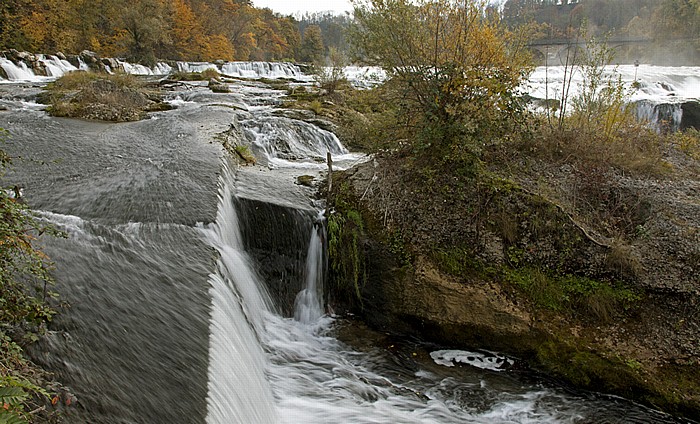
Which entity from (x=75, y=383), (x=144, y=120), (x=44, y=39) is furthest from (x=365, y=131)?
(x=44, y=39)

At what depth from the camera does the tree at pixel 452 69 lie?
20.4ft

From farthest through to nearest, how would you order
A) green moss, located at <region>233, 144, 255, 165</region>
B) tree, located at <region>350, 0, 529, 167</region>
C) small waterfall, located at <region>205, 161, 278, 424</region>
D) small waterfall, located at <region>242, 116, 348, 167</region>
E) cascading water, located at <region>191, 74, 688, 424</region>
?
small waterfall, located at <region>242, 116, 348, 167</region>
green moss, located at <region>233, 144, 255, 165</region>
tree, located at <region>350, 0, 529, 167</region>
cascading water, located at <region>191, 74, 688, 424</region>
small waterfall, located at <region>205, 161, 278, 424</region>

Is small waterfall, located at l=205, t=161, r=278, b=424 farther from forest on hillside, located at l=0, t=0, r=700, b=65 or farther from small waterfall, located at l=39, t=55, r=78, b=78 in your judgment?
small waterfall, located at l=39, t=55, r=78, b=78

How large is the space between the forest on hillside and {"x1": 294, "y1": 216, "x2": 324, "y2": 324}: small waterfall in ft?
49.6

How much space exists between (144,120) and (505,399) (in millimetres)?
10973

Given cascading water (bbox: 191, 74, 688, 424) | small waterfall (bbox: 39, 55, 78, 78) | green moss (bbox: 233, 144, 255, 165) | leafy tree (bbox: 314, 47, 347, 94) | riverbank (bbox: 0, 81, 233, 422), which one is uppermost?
small waterfall (bbox: 39, 55, 78, 78)

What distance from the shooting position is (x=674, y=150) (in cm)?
821

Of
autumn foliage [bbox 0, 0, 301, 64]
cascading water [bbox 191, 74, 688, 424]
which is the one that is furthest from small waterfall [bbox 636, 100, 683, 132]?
autumn foliage [bbox 0, 0, 301, 64]

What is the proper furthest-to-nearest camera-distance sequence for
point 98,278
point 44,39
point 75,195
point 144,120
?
point 44,39
point 144,120
point 75,195
point 98,278

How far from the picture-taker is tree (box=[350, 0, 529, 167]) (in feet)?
20.4

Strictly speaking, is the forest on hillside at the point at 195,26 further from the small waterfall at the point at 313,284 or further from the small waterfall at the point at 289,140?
the small waterfall at the point at 313,284

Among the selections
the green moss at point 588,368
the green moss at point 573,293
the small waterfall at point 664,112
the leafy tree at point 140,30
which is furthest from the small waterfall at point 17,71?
the small waterfall at point 664,112

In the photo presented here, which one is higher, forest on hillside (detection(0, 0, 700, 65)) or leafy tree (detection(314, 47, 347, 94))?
forest on hillside (detection(0, 0, 700, 65))

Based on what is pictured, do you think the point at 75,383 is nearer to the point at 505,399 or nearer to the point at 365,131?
the point at 505,399
